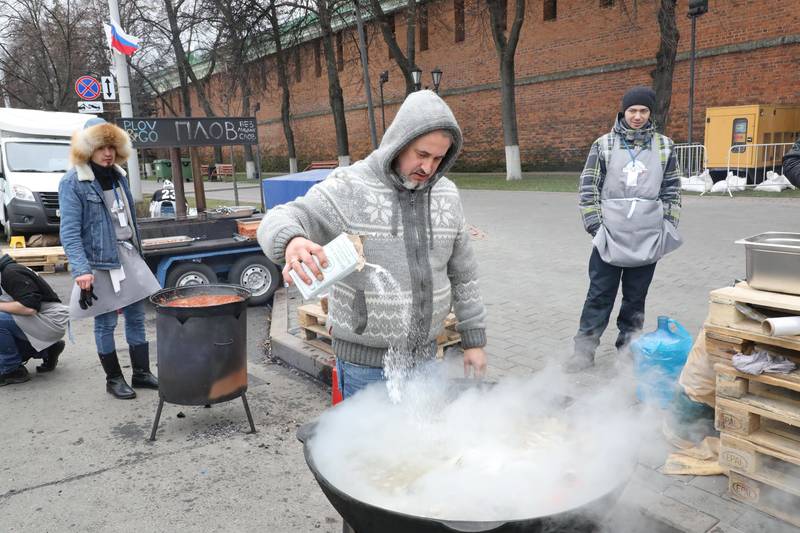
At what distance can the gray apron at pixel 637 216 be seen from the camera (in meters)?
4.11

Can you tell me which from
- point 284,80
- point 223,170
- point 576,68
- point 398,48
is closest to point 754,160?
point 576,68

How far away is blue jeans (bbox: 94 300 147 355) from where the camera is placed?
4586mm

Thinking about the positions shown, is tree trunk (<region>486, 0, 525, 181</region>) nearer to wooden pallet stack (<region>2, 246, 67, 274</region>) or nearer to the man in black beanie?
wooden pallet stack (<region>2, 246, 67, 274</region>)

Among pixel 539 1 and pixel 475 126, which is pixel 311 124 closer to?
pixel 475 126

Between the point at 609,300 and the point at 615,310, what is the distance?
1.57 metres

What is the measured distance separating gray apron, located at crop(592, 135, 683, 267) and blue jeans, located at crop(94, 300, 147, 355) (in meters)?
3.70

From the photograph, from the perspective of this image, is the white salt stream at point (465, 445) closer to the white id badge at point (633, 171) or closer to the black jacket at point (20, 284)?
the white id badge at point (633, 171)

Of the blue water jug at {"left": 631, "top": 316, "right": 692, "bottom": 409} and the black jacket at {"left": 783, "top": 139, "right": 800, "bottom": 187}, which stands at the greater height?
the black jacket at {"left": 783, "top": 139, "right": 800, "bottom": 187}

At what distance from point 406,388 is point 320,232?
2.18 feet

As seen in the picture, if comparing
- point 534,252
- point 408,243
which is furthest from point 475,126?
point 408,243

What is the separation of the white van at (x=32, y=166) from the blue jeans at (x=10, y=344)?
6.87 m

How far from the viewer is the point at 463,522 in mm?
1406

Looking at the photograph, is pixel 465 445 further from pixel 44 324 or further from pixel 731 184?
pixel 731 184

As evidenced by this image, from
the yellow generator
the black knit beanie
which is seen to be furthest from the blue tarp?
the yellow generator
